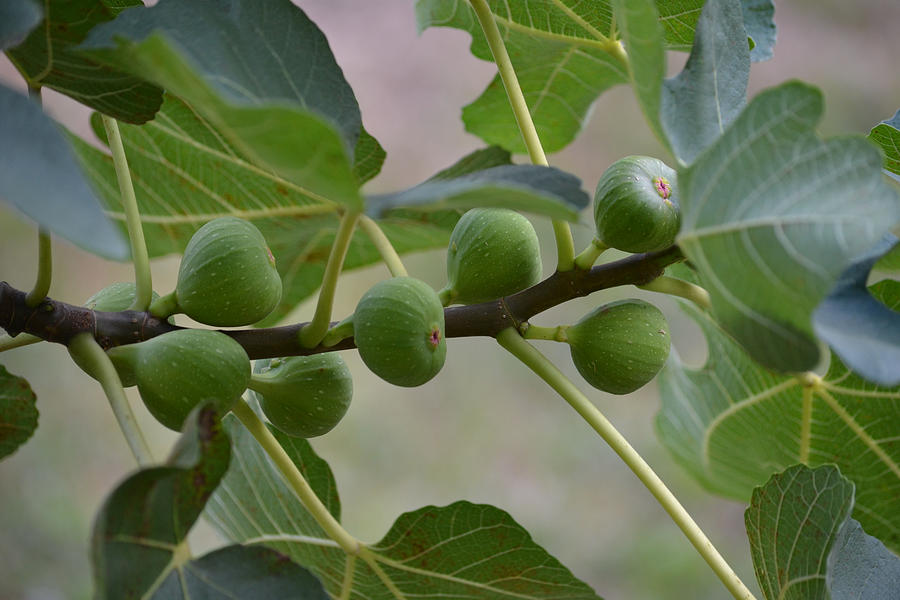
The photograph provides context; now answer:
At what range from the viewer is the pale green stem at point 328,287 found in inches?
19.0

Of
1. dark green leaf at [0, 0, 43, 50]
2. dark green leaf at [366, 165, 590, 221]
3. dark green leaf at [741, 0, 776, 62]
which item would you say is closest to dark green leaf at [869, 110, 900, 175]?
dark green leaf at [741, 0, 776, 62]

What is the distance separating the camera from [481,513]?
0.62 m

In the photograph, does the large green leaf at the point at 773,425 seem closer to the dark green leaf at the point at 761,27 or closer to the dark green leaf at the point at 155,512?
the dark green leaf at the point at 761,27

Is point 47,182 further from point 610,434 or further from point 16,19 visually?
point 610,434

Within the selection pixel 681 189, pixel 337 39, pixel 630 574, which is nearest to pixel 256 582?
pixel 681 189

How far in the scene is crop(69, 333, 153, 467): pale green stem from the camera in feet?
1.47

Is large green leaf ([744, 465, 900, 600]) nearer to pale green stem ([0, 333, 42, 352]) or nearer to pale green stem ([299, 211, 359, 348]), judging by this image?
pale green stem ([299, 211, 359, 348])

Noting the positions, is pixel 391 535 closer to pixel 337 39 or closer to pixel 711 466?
pixel 711 466

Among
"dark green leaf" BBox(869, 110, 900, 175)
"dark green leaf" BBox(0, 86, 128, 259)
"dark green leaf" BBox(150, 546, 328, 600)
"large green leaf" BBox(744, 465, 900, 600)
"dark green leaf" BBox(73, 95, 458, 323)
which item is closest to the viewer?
"dark green leaf" BBox(0, 86, 128, 259)

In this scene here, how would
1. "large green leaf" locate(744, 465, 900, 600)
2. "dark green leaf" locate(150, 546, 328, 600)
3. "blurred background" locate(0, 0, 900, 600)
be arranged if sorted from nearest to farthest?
"dark green leaf" locate(150, 546, 328, 600) < "large green leaf" locate(744, 465, 900, 600) < "blurred background" locate(0, 0, 900, 600)

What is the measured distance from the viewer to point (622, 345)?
1.82ft

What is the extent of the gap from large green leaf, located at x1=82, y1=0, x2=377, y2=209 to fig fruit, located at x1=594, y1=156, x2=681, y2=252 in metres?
0.16

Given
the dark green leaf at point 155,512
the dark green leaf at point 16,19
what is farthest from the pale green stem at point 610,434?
the dark green leaf at point 16,19

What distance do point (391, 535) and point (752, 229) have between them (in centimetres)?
37
